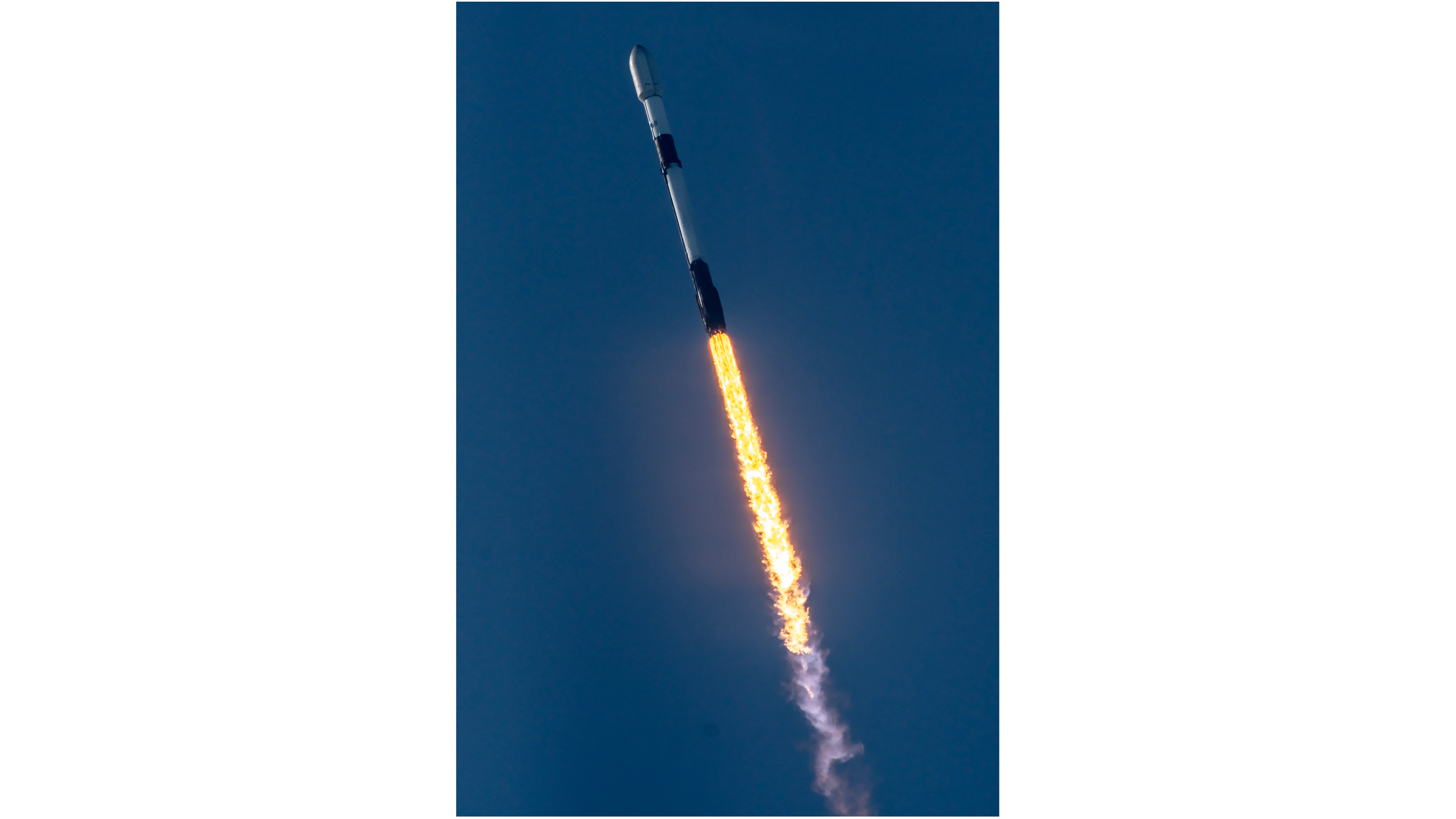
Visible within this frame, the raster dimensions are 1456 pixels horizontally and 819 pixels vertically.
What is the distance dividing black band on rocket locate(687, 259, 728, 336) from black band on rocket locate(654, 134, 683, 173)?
5.86 feet

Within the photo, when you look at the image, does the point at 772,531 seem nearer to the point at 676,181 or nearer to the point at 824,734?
the point at 824,734

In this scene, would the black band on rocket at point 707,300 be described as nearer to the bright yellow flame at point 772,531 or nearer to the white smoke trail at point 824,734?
A: the bright yellow flame at point 772,531

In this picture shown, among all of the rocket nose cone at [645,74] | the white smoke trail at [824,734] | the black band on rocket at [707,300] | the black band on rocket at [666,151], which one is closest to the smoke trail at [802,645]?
the white smoke trail at [824,734]

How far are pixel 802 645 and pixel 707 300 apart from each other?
19.8 feet

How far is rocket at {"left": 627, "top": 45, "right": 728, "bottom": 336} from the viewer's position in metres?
9.20

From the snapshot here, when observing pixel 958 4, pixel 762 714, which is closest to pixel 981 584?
pixel 762 714

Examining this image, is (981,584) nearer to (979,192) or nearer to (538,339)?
(979,192)

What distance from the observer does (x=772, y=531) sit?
34.0 ft

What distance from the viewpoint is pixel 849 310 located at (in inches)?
432

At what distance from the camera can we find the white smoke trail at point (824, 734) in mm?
10219

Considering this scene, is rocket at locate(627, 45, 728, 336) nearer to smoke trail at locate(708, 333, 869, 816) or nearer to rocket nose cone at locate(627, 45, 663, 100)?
rocket nose cone at locate(627, 45, 663, 100)

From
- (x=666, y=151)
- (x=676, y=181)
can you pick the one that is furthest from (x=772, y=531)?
(x=666, y=151)

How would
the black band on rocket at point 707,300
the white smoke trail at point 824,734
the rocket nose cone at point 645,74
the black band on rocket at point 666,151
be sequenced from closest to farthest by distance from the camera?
the black band on rocket at point 707,300 → the black band on rocket at point 666,151 → the rocket nose cone at point 645,74 → the white smoke trail at point 824,734

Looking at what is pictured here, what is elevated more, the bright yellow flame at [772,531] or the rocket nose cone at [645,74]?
the rocket nose cone at [645,74]
